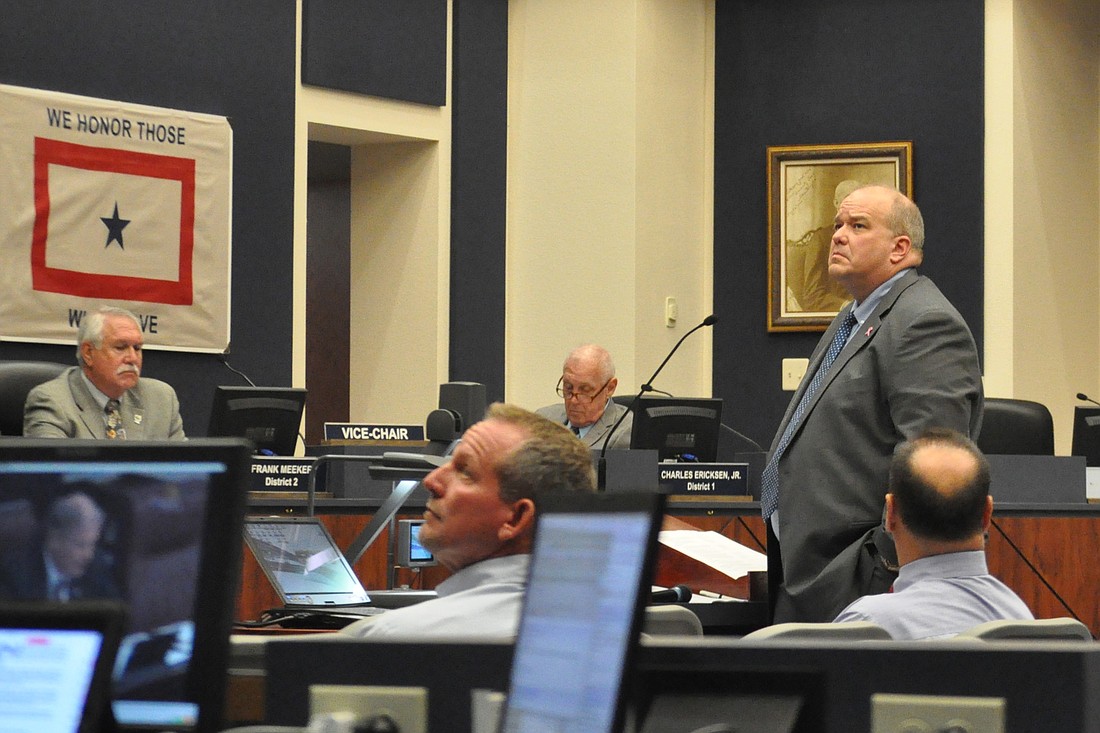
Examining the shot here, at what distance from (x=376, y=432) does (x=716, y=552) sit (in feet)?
9.78

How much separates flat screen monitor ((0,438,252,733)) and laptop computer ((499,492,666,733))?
22 cm

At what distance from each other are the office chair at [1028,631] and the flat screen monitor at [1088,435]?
4.58 meters

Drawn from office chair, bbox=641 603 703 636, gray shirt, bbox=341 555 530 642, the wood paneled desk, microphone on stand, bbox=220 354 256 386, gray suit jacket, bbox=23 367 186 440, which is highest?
microphone on stand, bbox=220 354 256 386

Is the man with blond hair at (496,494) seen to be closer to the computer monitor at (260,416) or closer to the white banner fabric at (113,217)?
the computer monitor at (260,416)

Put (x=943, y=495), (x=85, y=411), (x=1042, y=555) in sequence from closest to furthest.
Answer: (x=943, y=495) < (x=1042, y=555) < (x=85, y=411)

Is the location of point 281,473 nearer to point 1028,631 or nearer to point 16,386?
point 16,386

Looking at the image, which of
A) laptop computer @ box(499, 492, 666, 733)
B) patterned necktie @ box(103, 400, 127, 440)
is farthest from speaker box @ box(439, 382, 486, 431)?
laptop computer @ box(499, 492, 666, 733)

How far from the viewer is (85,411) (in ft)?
17.4

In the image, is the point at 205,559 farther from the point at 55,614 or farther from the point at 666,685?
the point at 666,685

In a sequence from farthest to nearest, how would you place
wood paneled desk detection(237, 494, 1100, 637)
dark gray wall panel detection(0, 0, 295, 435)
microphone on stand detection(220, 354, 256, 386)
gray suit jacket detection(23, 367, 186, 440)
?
microphone on stand detection(220, 354, 256, 386), dark gray wall panel detection(0, 0, 295, 435), gray suit jacket detection(23, 367, 186, 440), wood paneled desk detection(237, 494, 1100, 637)

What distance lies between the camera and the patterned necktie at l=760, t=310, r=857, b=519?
3.36m

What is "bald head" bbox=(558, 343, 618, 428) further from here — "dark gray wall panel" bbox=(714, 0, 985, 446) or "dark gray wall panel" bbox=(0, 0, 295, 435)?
"dark gray wall panel" bbox=(714, 0, 985, 446)

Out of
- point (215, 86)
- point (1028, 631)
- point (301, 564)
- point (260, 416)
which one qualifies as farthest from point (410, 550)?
point (215, 86)

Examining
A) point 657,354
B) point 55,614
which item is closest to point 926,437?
point 55,614
